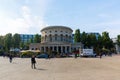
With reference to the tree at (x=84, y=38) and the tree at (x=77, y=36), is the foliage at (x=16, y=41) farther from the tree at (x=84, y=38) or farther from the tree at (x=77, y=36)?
the tree at (x=84, y=38)

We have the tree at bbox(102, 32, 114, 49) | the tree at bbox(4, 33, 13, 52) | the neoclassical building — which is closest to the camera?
the tree at bbox(102, 32, 114, 49)

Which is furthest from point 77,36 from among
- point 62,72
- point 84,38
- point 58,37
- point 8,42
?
point 62,72

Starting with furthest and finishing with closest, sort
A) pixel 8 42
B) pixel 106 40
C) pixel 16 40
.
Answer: pixel 16 40 < pixel 8 42 < pixel 106 40

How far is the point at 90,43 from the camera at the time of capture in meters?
122

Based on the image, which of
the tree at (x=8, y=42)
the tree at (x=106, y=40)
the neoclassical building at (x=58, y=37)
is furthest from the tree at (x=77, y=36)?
the tree at (x=8, y=42)

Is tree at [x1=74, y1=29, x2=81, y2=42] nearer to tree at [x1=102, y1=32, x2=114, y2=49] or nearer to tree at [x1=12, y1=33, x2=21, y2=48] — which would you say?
tree at [x1=102, y1=32, x2=114, y2=49]

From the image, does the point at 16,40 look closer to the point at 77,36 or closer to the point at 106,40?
the point at 77,36

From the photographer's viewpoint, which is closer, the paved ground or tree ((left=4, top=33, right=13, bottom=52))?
the paved ground

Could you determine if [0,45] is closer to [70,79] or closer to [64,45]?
[64,45]

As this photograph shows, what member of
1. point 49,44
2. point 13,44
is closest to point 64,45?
point 49,44

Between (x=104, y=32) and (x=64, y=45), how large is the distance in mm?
20215

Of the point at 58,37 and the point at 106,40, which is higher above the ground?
the point at 58,37

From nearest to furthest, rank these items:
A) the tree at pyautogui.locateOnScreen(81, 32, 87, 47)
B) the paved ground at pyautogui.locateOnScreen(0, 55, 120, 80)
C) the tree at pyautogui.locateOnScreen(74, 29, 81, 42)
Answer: the paved ground at pyautogui.locateOnScreen(0, 55, 120, 80), the tree at pyautogui.locateOnScreen(74, 29, 81, 42), the tree at pyautogui.locateOnScreen(81, 32, 87, 47)

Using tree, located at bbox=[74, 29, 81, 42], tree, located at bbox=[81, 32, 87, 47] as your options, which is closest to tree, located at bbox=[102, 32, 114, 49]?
tree, located at bbox=[81, 32, 87, 47]
